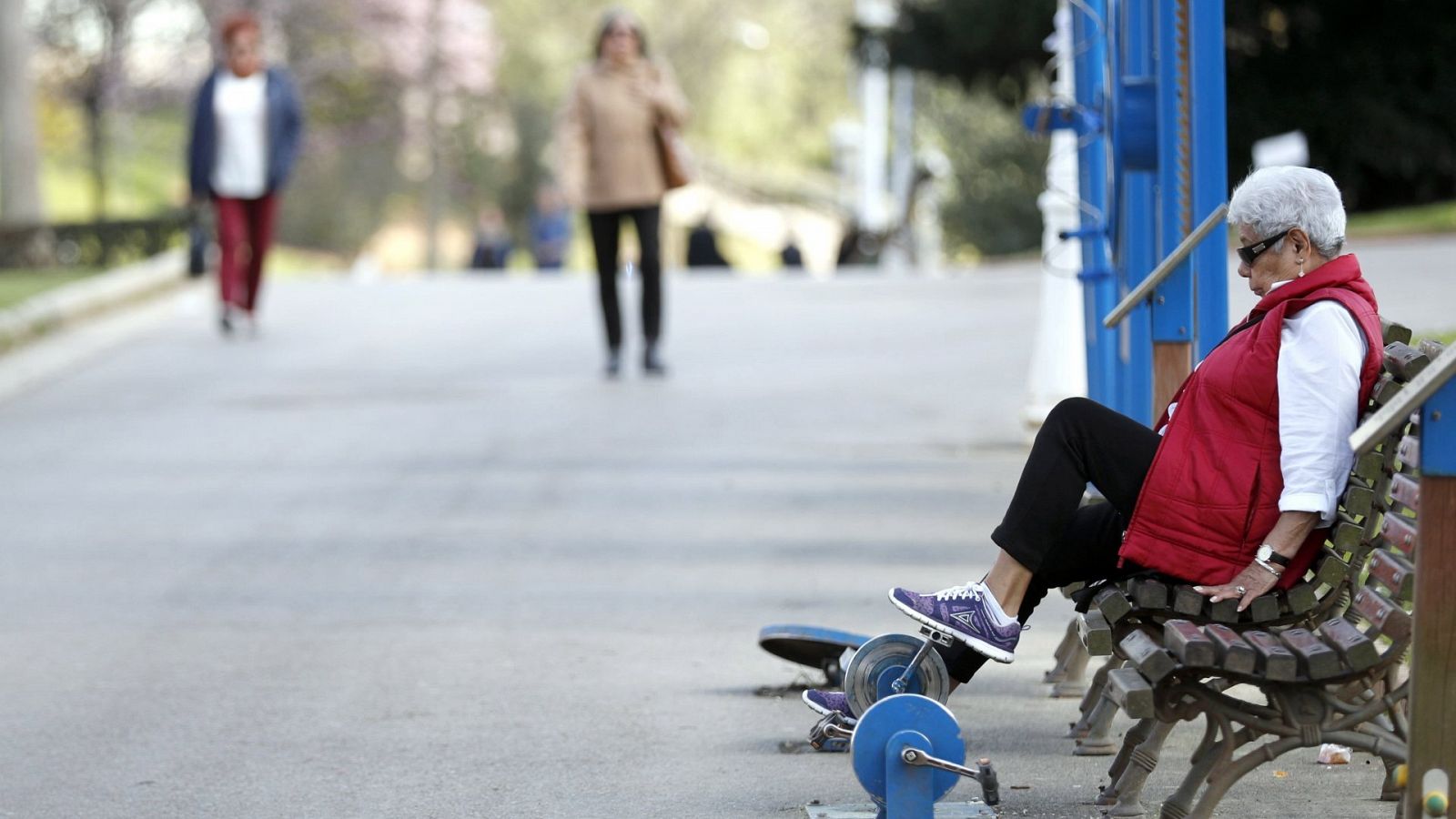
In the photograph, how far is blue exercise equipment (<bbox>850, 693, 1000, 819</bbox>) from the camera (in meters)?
4.07

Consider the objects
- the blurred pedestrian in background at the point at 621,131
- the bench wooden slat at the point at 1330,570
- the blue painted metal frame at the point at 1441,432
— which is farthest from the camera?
the blurred pedestrian in background at the point at 621,131

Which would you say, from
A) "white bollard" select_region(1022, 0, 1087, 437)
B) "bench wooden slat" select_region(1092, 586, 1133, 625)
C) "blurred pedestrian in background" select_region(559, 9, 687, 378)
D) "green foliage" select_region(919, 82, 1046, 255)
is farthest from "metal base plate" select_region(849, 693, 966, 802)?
"green foliage" select_region(919, 82, 1046, 255)

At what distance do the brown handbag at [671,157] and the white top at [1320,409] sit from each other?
24.4 feet

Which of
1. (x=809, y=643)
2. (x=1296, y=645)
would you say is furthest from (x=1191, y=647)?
(x=809, y=643)

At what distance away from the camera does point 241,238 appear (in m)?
14.0

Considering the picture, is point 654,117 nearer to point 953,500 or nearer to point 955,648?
point 953,500

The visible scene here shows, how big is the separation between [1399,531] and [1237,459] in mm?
417

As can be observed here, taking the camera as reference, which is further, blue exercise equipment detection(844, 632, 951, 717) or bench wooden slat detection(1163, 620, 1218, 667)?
blue exercise equipment detection(844, 632, 951, 717)

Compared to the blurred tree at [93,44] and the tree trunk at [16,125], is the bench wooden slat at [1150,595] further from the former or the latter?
the blurred tree at [93,44]

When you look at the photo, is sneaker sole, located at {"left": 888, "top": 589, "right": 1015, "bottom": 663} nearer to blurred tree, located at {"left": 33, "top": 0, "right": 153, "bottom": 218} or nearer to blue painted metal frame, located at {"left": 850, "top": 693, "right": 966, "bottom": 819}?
blue painted metal frame, located at {"left": 850, "top": 693, "right": 966, "bottom": 819}

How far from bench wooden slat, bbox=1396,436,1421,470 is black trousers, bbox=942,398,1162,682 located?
0.65 m

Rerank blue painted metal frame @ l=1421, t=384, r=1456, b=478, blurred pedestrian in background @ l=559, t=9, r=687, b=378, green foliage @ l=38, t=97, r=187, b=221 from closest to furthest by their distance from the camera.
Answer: blue painted metal frame @ l=1421, t=384, r=1456, b=478 < blurred pedestrian in background @ l=559, t=9, r=687, b=378 < green foliage @ l=38, t=97, r=187, b=221

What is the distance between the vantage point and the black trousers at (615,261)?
1159 cm

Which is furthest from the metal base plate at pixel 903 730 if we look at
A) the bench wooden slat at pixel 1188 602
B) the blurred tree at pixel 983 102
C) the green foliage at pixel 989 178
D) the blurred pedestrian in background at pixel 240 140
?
the green foliage at pixel 989 178
